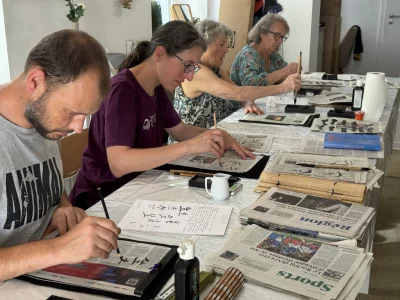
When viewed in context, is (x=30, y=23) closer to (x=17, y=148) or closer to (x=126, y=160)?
(x=126, y=160)

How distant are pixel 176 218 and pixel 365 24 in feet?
21.8

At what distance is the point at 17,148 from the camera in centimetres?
116

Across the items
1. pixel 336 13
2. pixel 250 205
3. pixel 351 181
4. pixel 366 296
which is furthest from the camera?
pixel 336 13

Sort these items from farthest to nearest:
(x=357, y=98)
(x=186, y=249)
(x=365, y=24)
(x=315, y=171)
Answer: (x=365, y=24)
(x=357, y=98)
(x=315, y=171)
(x=186, y=249)

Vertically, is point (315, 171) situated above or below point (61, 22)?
below

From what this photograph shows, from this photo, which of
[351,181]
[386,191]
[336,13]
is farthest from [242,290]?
[336,13]

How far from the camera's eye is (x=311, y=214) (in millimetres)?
1349

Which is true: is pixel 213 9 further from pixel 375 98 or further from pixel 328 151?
pixel 328 151

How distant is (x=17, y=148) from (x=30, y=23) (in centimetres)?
205

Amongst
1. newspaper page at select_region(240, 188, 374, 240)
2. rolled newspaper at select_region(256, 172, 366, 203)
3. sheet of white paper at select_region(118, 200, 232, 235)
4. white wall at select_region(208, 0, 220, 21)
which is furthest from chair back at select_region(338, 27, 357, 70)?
sheet of white paper at select_region(118, 200, 232, 235)

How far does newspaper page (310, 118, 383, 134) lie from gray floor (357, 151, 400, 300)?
0.76 meters

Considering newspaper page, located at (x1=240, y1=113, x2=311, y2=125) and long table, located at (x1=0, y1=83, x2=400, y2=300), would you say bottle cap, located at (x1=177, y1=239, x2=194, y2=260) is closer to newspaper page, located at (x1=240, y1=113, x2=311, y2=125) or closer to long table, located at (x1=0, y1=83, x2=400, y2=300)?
long table, located at (x1=0, y1=83, x2=400, y2=300)

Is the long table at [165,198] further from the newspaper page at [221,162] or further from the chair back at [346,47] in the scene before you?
the chair back at [346,47]

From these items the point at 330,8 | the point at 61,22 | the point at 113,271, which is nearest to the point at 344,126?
the point at 113,271
